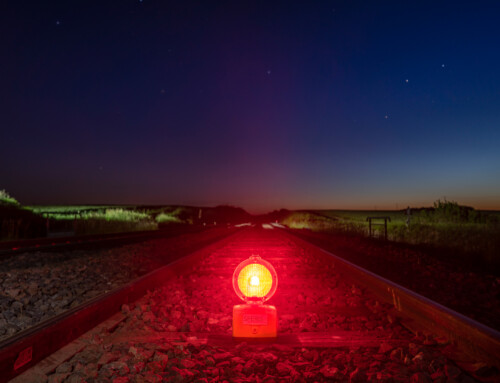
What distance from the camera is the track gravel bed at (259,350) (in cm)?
262

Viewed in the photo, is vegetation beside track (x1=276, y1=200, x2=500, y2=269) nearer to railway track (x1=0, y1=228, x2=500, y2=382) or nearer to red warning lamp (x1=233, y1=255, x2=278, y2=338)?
railway track (x1=0, y1=228, x2=500, y2=382)

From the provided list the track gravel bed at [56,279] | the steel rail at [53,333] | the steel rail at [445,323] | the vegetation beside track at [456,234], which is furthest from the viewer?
the vegetation beside track at [456,234]

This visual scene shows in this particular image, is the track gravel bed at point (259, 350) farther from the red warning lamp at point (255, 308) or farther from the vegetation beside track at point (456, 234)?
the vegetation beside track at point (456, 234)

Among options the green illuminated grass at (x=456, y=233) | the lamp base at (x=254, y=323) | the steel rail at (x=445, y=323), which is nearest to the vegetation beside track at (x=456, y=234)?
the green illuminated grass at (x=456, y=233)

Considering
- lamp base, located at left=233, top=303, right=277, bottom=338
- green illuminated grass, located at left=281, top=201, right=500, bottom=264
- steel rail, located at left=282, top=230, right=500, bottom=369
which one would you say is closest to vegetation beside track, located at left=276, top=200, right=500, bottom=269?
green illuminated grass, located at left=281, top=201, right=500, bottom=264

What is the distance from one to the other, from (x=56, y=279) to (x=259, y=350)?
15.9ft

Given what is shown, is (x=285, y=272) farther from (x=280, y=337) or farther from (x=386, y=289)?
(x=280, y=337)

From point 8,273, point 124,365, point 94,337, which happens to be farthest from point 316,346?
point 8,273

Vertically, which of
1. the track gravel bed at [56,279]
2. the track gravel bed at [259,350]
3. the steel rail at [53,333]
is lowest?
the track gravel bed at [56,279]

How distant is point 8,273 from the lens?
22.8 feet

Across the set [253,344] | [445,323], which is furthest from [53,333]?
[445,323]

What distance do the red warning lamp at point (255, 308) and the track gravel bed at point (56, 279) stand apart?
2.30 m

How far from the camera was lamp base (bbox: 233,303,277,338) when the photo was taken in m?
3.31

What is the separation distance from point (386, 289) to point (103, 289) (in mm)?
4230
